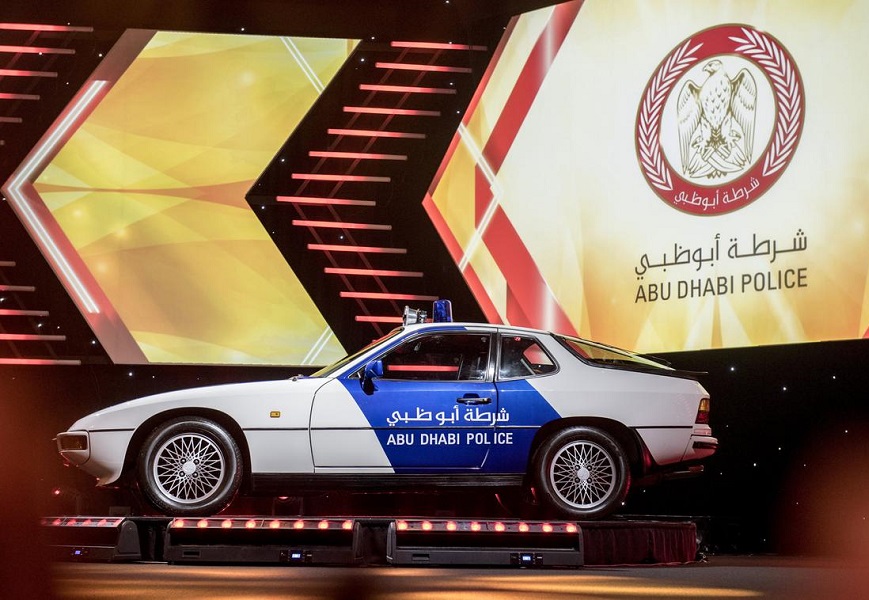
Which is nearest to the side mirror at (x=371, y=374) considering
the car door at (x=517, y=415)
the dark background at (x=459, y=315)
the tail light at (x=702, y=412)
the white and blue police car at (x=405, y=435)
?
the white and blue police car at (x=405, y=435)

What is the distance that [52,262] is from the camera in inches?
392

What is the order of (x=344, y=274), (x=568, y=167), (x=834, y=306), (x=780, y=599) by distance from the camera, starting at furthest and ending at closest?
(x=344, y=274) < (x=568, y=167) < (x=834, y=306) < (x=780, y=599)

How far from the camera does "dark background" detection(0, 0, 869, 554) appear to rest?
8047 millimetres

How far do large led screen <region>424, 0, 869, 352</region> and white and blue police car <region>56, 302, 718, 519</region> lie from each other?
1.60 metres

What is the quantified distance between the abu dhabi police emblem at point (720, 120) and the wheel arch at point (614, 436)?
2.48 m

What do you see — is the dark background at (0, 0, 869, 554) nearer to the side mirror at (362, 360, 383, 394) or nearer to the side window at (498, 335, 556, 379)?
the side window at (498, 335, 556, 379)

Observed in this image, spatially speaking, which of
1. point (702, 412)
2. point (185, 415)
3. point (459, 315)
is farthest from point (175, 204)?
point (702, 412)

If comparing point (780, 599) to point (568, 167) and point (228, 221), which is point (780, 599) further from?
point (228, 221)

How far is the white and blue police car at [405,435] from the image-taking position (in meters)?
6.90

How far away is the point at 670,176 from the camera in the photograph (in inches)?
356

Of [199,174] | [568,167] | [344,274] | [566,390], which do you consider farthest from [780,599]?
[199,174]

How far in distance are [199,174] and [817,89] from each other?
570 centimetres

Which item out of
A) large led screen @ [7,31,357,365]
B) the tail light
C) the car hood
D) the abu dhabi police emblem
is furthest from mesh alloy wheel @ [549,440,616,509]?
large led screen @ [7,31,357,365]

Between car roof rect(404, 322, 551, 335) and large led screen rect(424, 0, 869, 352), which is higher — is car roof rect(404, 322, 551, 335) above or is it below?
below
